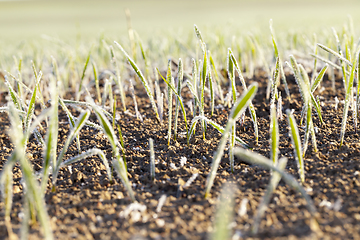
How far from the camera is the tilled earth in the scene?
63cm


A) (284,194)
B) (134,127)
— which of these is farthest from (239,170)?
Answer: (134,127)

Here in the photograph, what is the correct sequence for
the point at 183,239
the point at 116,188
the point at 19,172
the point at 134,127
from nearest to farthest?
the point at 183,239, the point at 116,188, the point at 19,172, the point at 134,127

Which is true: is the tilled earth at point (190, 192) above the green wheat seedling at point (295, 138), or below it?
below

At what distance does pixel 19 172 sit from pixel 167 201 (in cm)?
56

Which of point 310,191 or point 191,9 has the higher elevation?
point 191,9

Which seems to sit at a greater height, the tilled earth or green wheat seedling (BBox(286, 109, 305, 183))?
green wheat seedling (BBox(286, 109, 305, 183))

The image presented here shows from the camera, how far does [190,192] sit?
80 centimetres

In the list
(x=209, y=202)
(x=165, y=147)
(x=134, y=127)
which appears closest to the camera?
(x=209, y=202)

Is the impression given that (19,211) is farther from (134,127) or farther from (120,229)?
(134,127)

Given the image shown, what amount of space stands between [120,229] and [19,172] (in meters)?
0.52

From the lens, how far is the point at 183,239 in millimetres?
604

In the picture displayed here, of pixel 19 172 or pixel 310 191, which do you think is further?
pixel 19 172

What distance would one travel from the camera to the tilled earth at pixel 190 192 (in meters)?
0.63

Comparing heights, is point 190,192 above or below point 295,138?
below
